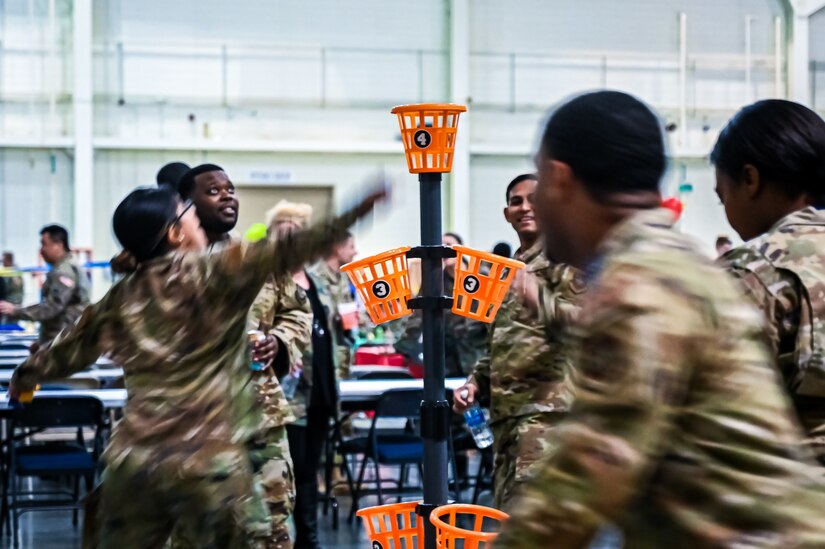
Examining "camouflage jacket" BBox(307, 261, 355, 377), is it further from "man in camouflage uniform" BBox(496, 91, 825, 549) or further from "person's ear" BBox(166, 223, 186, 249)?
"man in camouflage uniform" BBox(496, 91, 825, 549)

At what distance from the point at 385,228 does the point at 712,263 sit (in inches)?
529

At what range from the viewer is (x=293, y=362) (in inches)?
167

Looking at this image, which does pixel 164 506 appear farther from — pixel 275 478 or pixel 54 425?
pixel 54 425

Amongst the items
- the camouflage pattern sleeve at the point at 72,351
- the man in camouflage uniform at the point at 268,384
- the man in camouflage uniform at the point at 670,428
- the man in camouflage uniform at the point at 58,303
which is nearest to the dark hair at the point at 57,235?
the man in camouflage uniform at the point at 58,303

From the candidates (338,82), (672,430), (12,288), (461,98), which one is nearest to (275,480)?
(672,430)

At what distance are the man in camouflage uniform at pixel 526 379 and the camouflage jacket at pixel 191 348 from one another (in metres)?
0.86

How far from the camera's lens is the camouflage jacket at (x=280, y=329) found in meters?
4.08

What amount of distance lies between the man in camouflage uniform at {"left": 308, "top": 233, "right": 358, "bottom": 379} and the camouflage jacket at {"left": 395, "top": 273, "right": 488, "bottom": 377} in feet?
1.46

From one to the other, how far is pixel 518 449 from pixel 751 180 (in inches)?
54.3

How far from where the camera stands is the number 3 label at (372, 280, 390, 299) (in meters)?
3.21

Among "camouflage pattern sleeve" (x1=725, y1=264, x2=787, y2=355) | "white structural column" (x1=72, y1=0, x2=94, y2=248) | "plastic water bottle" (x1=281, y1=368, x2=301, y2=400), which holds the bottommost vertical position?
"plastic water bottle" (x1=281, y1=368, x2=301, y2=400)

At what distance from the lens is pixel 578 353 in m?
1.30

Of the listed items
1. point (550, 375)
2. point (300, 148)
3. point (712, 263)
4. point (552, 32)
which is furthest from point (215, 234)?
point (552, 32)

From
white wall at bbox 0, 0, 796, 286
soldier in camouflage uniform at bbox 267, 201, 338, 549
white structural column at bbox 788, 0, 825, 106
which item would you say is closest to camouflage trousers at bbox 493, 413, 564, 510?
soldier in camouflage uniform at bbox 267, 201, 338, 549
